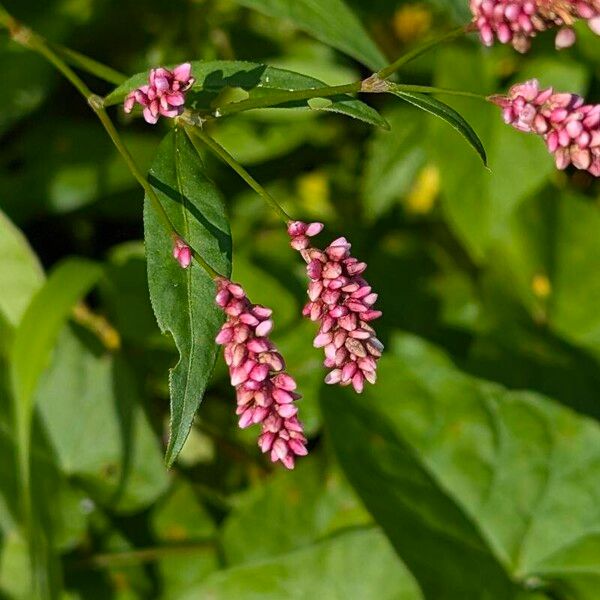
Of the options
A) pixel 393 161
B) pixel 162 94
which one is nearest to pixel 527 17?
pixel 162 94

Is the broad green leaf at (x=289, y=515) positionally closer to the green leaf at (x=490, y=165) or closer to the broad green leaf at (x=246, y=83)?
the green leaf at (x=490, y=165)

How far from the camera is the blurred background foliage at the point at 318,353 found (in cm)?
215

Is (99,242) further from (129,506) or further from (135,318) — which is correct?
(129,506)

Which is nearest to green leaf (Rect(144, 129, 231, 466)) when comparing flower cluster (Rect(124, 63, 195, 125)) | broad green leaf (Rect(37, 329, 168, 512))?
flower cluster (Rect(124, 63, 195, 125))

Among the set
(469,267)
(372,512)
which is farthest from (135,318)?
(469,267)

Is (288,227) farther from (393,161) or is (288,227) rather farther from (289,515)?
(393,161)

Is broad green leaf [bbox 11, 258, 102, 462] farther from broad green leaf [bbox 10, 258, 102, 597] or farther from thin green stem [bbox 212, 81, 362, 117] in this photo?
thin green stem [bbox 212, 81, 362, 117]

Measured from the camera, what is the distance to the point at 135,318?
7.86 ft

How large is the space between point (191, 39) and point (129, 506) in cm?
114

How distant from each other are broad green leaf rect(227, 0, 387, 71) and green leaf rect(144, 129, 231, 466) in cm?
44

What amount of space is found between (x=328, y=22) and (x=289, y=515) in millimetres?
1113

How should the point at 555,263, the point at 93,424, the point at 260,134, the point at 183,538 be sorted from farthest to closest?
the point at 555,263 → the point at 260,134 → the point at 183,538 → the point at 93,424

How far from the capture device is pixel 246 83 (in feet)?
4.83

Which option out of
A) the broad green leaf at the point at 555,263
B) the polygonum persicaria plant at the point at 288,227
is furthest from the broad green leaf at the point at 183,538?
the polygonum persicaria plant at the point at 288,227
